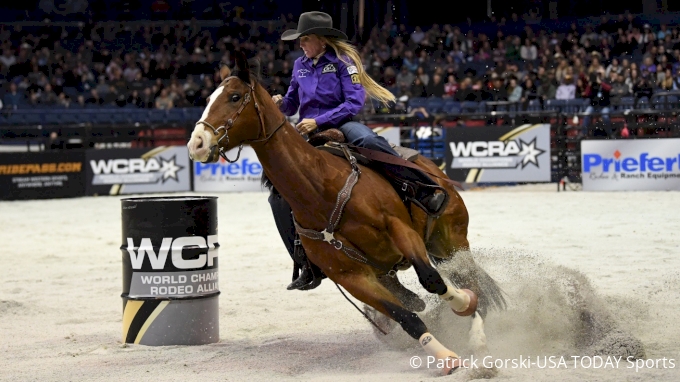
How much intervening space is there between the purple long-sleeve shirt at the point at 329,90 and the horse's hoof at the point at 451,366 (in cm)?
169

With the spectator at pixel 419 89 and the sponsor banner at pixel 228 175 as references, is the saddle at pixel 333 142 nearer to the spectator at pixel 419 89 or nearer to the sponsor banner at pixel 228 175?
the sponsor banner at pixel 228 175

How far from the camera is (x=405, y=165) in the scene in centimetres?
553

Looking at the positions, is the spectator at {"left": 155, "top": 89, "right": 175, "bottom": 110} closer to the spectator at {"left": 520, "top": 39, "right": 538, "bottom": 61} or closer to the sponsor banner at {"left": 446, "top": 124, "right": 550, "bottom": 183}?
the sponsor banner at {"left": 446, "top": 124, "right": 550, "bottom": 183}

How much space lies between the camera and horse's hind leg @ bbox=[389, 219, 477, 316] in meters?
5.02

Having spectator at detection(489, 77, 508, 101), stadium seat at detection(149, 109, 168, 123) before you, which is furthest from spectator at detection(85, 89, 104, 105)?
spectator at detection(489, 77, 508, 101)

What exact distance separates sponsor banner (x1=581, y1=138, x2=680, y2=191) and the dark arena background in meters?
0.04

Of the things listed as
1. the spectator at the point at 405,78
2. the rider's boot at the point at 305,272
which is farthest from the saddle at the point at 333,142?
the spectator at the point at 405,78

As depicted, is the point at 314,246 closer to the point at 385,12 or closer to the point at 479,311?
the point at 479,311

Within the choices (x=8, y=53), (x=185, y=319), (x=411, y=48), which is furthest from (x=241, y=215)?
(x=8, y=53)

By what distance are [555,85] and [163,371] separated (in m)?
17.2

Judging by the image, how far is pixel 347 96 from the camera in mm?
5555

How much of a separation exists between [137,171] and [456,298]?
14.1 metres

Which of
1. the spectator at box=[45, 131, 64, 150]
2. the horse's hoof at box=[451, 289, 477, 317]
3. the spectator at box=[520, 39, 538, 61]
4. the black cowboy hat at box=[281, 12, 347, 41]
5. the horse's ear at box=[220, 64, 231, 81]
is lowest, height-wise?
the horse's hoof at box=[451, 289, 477, 317]

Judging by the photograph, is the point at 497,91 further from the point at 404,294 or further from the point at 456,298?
the point at 456,298
